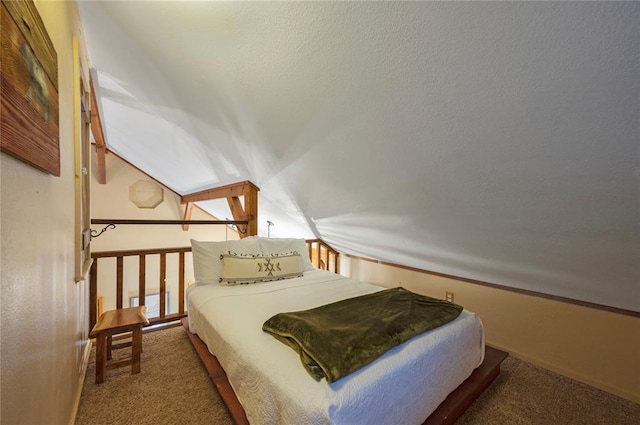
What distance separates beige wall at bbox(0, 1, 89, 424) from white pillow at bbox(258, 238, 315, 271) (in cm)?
147

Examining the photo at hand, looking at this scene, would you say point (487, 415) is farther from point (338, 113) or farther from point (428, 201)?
point (338, 113)

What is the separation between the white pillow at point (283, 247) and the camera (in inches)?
105

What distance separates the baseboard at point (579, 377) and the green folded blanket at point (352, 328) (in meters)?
1.14

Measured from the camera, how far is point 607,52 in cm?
85

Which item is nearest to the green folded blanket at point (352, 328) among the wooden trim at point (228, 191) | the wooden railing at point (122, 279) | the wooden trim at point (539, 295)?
the wooden trim at point (539, 295)

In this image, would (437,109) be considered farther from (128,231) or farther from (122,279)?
(128,231)

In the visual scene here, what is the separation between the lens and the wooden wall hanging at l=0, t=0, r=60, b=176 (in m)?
0.54

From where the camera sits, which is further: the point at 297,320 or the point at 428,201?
the point at 428,201

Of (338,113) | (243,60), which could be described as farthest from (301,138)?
(243,60)

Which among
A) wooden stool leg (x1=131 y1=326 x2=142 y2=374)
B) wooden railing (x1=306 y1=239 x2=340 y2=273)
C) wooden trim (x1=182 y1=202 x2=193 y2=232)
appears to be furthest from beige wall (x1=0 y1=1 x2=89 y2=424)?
wooden trim (x1=182 y1=202 x2=193 y2=232)

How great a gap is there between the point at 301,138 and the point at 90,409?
2.12 metres

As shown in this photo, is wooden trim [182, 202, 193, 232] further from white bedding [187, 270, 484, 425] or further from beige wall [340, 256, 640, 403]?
beige wall [340, 256, 640, 403]

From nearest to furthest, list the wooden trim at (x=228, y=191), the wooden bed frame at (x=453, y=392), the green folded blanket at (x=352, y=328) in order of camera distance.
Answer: the green folded blanket at (x=352, y=328) → the wooden bed frame at (x=453, y=392) → the wooden trim at (x=228, y=191)

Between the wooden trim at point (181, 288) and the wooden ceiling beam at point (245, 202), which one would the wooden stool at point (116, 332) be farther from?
the wooden ceiling beam at point (245, 202)
